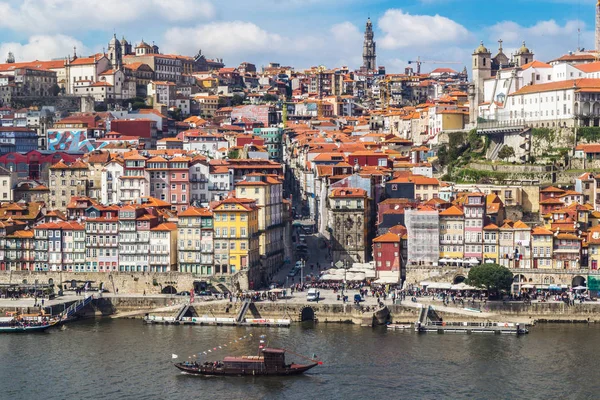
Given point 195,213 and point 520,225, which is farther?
point 520,225

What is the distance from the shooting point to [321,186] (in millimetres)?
82625

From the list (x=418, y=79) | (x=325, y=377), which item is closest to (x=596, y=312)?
(x=325, y=377)

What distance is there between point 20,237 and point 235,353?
2219cm

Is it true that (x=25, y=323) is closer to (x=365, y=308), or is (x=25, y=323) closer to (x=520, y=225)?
(x=365, y=308)

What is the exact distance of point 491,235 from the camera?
68688 millimetres

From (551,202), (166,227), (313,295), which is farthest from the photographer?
(551,202)

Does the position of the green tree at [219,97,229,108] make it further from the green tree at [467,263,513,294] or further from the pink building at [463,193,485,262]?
the green tree at [467,263,513,294]

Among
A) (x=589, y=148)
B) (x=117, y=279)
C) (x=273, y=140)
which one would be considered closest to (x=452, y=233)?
(x=589, y=148)

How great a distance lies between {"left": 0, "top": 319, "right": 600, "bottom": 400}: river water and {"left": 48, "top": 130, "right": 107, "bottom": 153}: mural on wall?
38.0 metres

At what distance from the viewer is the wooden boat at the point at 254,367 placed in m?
51.4

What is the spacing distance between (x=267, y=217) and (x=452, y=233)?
11669 mm

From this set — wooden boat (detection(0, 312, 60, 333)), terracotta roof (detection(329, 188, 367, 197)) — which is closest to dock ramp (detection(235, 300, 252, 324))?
wooden boat (detection(0, 312, 60, 333))

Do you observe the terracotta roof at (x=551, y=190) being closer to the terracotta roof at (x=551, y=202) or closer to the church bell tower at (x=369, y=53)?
the terracotta roof at (x=551, y=202)

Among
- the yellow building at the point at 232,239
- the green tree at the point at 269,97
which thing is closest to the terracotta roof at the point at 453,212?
the yellow building at the point at 232,239
